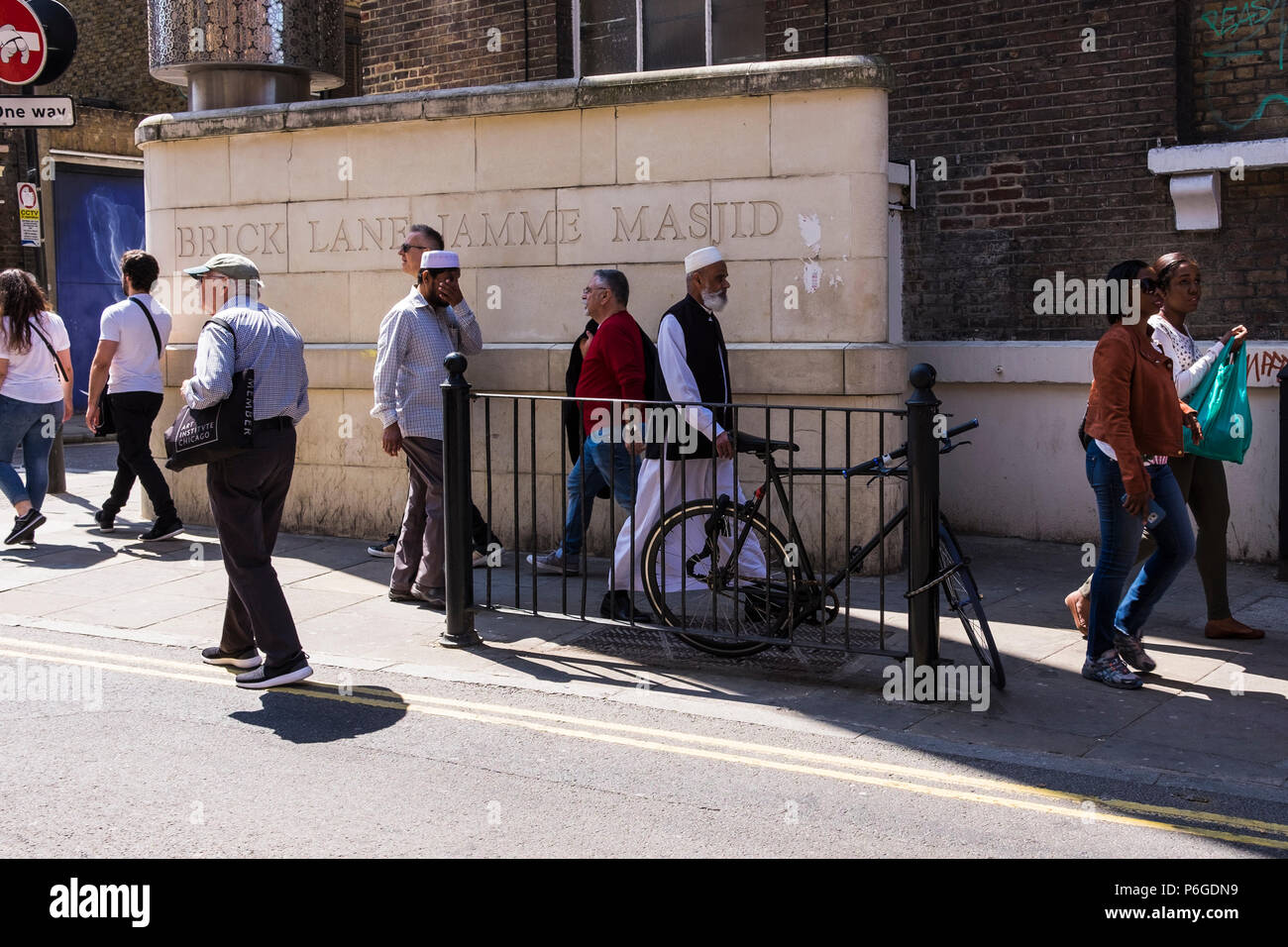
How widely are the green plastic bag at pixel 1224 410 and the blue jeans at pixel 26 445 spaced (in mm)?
7821

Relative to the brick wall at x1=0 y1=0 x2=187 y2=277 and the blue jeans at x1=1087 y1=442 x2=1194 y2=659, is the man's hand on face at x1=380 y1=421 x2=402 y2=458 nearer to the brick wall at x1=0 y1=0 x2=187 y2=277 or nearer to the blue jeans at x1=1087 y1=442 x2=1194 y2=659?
the blue jeans at x1=1087 y1=442 x2=1194 y2=659

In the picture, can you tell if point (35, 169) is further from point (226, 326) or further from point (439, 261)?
point (226, 326)

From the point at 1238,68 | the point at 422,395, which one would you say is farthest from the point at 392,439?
the point at 1238,68

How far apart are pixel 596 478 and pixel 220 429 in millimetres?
2898

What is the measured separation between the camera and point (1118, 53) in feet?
31.9

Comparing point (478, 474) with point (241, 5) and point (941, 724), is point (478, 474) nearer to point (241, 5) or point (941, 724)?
point (241, 5)

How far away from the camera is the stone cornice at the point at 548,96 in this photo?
8656 mm

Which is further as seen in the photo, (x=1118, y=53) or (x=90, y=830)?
(x=1118, y=53)

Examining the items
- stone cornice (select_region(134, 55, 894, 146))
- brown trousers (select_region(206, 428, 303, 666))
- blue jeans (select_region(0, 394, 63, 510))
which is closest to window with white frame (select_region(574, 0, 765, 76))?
stone cornice (select_region(134, 55, 894, 146))

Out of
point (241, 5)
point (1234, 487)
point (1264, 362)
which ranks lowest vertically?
point (1234, 487)

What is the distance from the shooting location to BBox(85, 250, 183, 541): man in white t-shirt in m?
10.2

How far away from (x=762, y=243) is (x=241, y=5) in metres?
4.85

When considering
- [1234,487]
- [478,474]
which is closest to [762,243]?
[478,474]

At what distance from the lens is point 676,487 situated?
24.7ft
